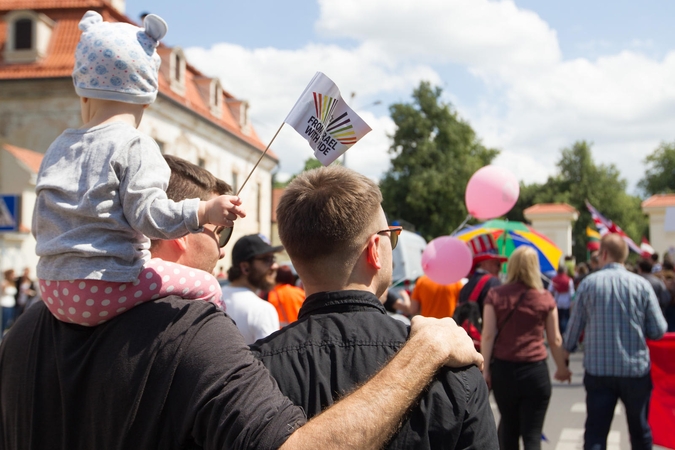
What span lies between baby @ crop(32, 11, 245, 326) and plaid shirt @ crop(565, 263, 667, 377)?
446 centimetres

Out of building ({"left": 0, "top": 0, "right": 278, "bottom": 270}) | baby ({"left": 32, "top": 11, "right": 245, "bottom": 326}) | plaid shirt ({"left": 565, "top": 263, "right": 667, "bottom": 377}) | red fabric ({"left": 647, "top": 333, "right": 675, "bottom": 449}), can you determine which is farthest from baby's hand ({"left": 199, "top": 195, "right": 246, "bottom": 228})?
building ({"left": 0, "top": 0, "right": 278, "bottom": 270})

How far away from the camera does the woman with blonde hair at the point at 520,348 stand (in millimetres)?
5551

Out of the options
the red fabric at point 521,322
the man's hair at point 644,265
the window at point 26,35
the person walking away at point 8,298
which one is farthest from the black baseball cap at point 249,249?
the window at point 26,35

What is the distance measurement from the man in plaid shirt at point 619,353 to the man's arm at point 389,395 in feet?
13.6

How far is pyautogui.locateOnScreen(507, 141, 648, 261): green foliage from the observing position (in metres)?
70.3

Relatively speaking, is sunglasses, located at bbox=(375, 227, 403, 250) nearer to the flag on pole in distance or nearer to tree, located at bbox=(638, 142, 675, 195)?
the flag on pole in distance

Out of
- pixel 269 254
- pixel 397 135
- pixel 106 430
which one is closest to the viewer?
pixel 106 430

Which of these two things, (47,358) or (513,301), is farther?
(513,301)

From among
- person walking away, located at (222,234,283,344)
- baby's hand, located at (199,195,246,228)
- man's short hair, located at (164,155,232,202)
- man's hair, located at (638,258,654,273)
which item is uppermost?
man's short hair, located at (164,155,232,202)

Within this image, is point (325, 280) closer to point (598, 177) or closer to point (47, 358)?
point (47, 358)

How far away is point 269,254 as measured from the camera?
5.52m

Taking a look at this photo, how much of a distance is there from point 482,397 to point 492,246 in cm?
637

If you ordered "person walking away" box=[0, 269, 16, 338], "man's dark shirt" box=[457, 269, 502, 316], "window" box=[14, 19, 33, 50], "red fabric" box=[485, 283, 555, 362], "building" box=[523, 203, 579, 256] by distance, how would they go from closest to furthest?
"red fabric" box=[485, 283, 555, 362], "man's dark shirt" box=[457, 269, 502, 316], "person walking away" box=[0, 269, 16, 338], "window" box=[14, 19, 33, 50], "building" box=[523, 203, 579, 256]

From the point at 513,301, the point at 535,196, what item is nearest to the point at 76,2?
the point at 513,301
